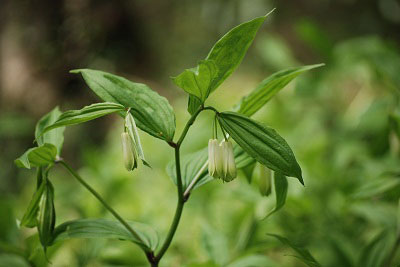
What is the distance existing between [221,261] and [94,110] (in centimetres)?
56

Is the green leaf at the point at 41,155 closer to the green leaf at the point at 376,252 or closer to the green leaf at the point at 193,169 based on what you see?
the green leaf at the point at 193,169

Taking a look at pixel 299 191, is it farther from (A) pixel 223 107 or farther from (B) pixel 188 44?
(B) pixel 188 44

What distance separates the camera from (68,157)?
3.87 m

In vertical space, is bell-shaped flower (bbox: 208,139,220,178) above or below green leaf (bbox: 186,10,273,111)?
below

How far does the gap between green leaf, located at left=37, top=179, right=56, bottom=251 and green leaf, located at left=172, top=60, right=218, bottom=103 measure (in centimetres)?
33

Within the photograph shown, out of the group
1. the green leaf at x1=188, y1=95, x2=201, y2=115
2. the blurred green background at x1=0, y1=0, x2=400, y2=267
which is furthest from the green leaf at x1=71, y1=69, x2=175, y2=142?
the blurred green background at x1=0, y1=0, x2=400, y2=267

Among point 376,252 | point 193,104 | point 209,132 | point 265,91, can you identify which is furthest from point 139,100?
point 209,132

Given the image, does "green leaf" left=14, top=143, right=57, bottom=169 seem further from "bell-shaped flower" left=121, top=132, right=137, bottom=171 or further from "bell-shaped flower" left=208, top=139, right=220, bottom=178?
"bell-shaped flower" left=208, top=139, right=220, bottom=178

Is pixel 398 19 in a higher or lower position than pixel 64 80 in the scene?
lower

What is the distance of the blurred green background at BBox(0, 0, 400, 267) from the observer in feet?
4.04

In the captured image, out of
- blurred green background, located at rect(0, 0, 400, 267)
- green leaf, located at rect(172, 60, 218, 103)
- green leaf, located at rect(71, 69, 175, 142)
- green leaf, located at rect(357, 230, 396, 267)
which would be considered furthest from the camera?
blurred green background, located at rect(0, 0, 400, 267)

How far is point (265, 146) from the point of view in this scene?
69 cm

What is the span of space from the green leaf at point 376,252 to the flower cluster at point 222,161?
510 millimetres

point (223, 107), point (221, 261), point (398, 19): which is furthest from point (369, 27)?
point (221, 261)
